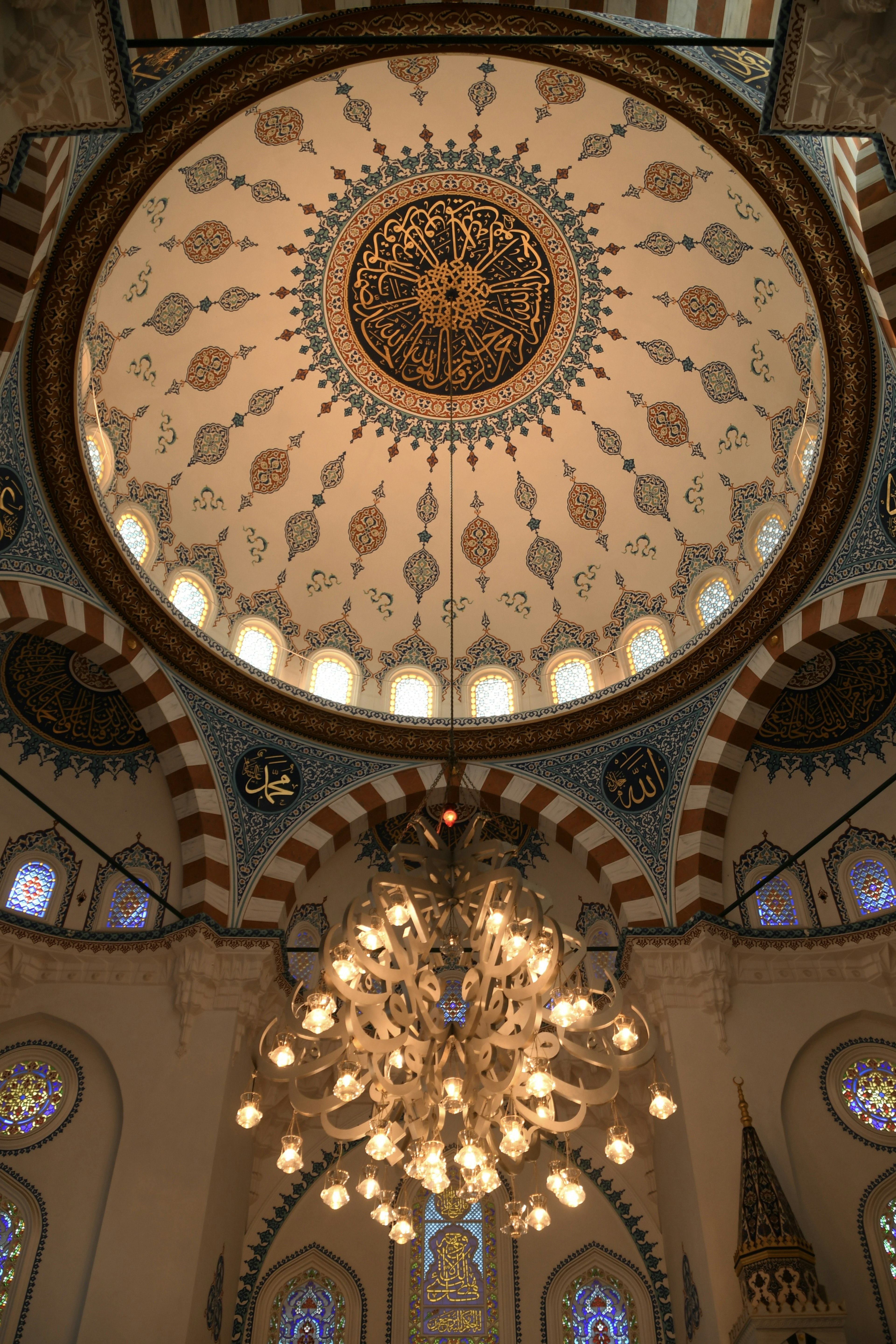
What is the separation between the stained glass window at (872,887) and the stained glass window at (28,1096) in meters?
7.00

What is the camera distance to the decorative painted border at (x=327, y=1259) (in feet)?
27.0

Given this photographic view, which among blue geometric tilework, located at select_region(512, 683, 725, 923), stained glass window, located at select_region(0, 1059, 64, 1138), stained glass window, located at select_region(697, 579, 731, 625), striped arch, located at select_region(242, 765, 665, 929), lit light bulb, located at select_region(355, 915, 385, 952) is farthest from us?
stained glass window, located at select_region(697, 579, 731, 625)

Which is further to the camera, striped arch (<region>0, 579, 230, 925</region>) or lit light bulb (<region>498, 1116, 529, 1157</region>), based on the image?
striped arch (<region>0, 579, 230, 925</region>)

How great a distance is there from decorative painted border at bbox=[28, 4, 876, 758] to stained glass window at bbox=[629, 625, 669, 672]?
0.55 meters

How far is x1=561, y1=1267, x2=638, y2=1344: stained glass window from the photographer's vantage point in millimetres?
8148

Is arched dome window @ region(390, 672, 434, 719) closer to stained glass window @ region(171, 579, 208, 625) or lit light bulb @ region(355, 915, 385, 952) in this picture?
stained glass window @ region(171, 579, 208, 625)

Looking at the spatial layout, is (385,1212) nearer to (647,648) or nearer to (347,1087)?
(347,1087)

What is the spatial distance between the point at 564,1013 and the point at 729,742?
496cm

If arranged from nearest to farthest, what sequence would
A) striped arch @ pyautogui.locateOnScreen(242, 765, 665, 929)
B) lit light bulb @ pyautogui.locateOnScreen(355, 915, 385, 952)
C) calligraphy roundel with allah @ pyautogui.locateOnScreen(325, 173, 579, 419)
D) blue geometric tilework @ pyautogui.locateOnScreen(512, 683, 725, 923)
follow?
lit light bulb @ pyautogui.locateOnScreen(355, 915, 385, 952)
striped arch @ pyautogui.locateOnScreen(242, 765, 665, 929)
blue geometric tilework @ pyautogui.locateOnScreen(512, 683, 725, 923)
calligraphy roundel with allah @ pyautogui.locateOnScreen(325, 173, 579, 419)

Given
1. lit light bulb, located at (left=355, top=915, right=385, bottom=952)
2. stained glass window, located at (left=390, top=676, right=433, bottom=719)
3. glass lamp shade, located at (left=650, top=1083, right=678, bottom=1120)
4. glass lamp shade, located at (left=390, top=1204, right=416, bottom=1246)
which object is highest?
stained glass window, located at (left=390, top=676, right=433, bottom=719)

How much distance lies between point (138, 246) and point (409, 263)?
263 cm

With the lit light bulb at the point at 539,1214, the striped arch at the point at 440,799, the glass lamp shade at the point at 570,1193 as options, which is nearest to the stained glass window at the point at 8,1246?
the striped arch at the point at 440,799

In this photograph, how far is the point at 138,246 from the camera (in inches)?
369

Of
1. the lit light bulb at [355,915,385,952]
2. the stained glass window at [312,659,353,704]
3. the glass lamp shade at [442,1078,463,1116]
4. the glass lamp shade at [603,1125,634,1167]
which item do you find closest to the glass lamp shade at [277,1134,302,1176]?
the glass lamp shade at [442,1078,463,1116]
